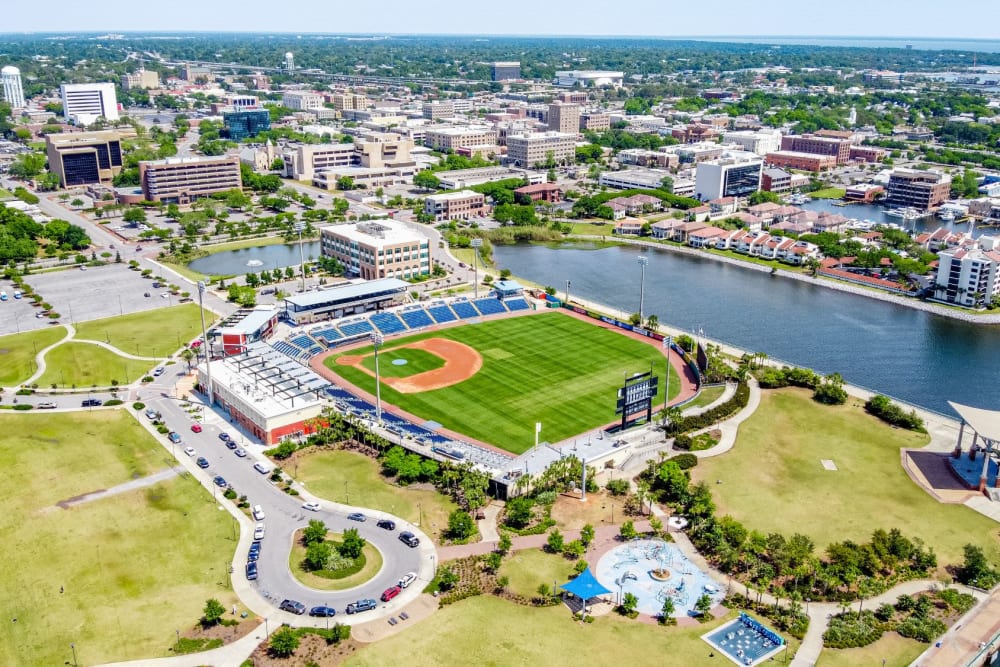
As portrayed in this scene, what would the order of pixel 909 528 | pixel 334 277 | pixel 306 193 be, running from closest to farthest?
pixel 909 528 < pixel 334 277 < pixel 306 193

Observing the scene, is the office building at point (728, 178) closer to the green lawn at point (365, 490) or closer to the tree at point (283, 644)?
the green lawn at point (365, 490)

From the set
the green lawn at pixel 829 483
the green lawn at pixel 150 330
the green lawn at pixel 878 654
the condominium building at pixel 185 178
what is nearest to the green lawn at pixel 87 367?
the green lawn at pixel 150 330

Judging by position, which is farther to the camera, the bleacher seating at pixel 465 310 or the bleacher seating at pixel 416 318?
the bleacher seating at pixel 465 310

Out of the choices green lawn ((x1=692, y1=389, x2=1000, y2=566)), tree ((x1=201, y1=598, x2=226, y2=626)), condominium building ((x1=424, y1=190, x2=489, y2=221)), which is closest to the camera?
tree ((x1=201, y1=598, x2=226, y2=626))

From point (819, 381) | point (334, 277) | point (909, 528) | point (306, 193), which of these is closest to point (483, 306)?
point (334, 277)

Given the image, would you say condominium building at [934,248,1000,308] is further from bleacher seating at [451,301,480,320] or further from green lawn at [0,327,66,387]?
green lawn at [0,327,66,387]

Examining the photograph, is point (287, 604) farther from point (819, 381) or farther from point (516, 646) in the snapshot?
point (819, 381)

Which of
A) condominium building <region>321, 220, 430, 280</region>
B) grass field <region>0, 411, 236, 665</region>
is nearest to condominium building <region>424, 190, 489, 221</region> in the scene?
condominium building <region>321, 220, 430, 280</region>
